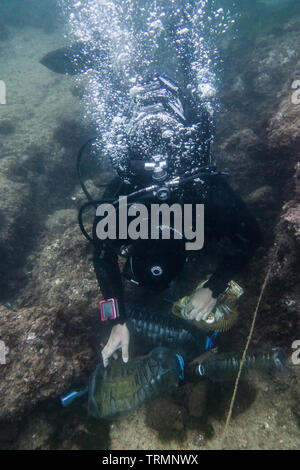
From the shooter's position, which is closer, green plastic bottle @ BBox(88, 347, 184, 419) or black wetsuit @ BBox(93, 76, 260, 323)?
black wetsuit @ BBox(93, 76, 260, 323)

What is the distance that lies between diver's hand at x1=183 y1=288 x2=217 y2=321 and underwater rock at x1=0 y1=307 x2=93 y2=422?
166 cm

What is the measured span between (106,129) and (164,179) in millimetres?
6035

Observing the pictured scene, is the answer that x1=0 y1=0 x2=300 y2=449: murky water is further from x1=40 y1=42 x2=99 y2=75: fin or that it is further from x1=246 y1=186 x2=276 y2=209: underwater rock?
x1=40 y1=42 x2=99 y2=75: fin

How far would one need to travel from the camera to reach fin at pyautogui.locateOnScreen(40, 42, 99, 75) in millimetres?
10430

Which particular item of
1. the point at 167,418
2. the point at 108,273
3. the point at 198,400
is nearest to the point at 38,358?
the point at 108,273

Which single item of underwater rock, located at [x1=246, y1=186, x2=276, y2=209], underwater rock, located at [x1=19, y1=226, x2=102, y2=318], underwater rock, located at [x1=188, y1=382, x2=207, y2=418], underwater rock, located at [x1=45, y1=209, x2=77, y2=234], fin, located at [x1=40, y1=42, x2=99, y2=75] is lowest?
underwater rock, located at [x1=188, y1=382, x2=207, y2=418]

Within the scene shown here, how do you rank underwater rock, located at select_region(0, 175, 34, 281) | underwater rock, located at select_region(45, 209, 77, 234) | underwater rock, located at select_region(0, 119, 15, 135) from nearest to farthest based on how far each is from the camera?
underwater rock, located at select_region(0, 175, 34, 281), underwater rock, located at select_region(45, 209, 77, 234), underwater rock, located at select_region(0, 119, 15, 135)

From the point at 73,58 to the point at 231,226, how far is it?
11.2m

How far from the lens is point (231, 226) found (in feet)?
9.78

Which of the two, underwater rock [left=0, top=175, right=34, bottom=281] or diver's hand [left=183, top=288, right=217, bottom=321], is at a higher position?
underwater rock [left=0, top=175, right=34, bottom=281]

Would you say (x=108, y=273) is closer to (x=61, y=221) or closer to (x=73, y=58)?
(x=61, y=221)

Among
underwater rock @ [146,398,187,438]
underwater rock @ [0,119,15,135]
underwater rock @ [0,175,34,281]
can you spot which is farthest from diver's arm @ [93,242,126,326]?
underwater rock @ [0,119,15,135]
